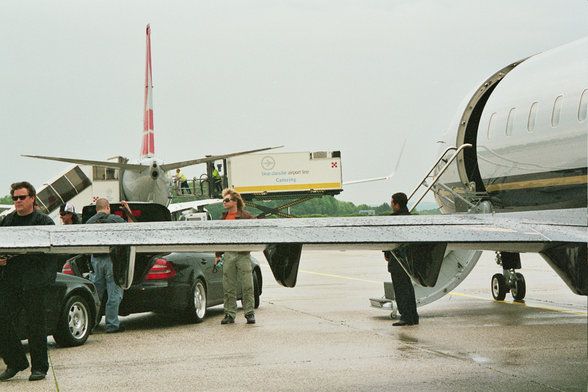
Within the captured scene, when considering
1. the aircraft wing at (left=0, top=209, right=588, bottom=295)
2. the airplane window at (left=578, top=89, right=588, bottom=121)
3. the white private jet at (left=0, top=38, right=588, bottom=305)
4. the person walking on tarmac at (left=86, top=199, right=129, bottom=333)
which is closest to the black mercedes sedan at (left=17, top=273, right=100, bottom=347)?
the person walking on tarmac at (left=86, top=199, right=129, bottom=333)

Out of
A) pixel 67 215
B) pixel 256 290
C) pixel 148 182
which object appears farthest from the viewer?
pixel 148 182

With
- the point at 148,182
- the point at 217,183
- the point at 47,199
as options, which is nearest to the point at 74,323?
the point at 47,199

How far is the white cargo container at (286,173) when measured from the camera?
174 feet

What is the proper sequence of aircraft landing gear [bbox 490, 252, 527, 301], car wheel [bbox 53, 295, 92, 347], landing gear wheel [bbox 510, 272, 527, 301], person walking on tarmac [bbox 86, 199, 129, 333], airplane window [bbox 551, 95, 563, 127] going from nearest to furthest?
1. airplane window [bbox 551, 95, 563, 127]
2. car wheel [bbox 53, 295, 92, 347]
3. person walking on tarmac [bbox 86, 199, 129, 333]
4. aircraft landing gear [bbox 490, 252, 527, 301]
5. landing gear wheel [bbox 510, 272, 527, 301]

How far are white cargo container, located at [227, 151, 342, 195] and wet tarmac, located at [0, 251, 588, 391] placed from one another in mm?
38280

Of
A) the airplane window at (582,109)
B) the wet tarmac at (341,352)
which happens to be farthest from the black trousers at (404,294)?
the airplane window at (582,109)

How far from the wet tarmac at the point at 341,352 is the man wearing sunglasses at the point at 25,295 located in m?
0.23

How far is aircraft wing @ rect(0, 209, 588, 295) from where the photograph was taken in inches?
177

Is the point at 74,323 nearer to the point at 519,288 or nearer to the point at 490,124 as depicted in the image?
the point at 490,124

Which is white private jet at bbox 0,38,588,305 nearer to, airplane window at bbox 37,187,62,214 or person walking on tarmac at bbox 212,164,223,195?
airplane window at bbox 37,187,62,214

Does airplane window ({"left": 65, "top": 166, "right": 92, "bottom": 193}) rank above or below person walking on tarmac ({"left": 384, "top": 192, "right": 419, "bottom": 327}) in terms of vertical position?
above

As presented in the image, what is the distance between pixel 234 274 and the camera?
12516mm

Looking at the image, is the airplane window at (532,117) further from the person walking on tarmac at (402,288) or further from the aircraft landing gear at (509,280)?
the aircraft landing gear at (509,280)

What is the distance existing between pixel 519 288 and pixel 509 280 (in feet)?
0.85
